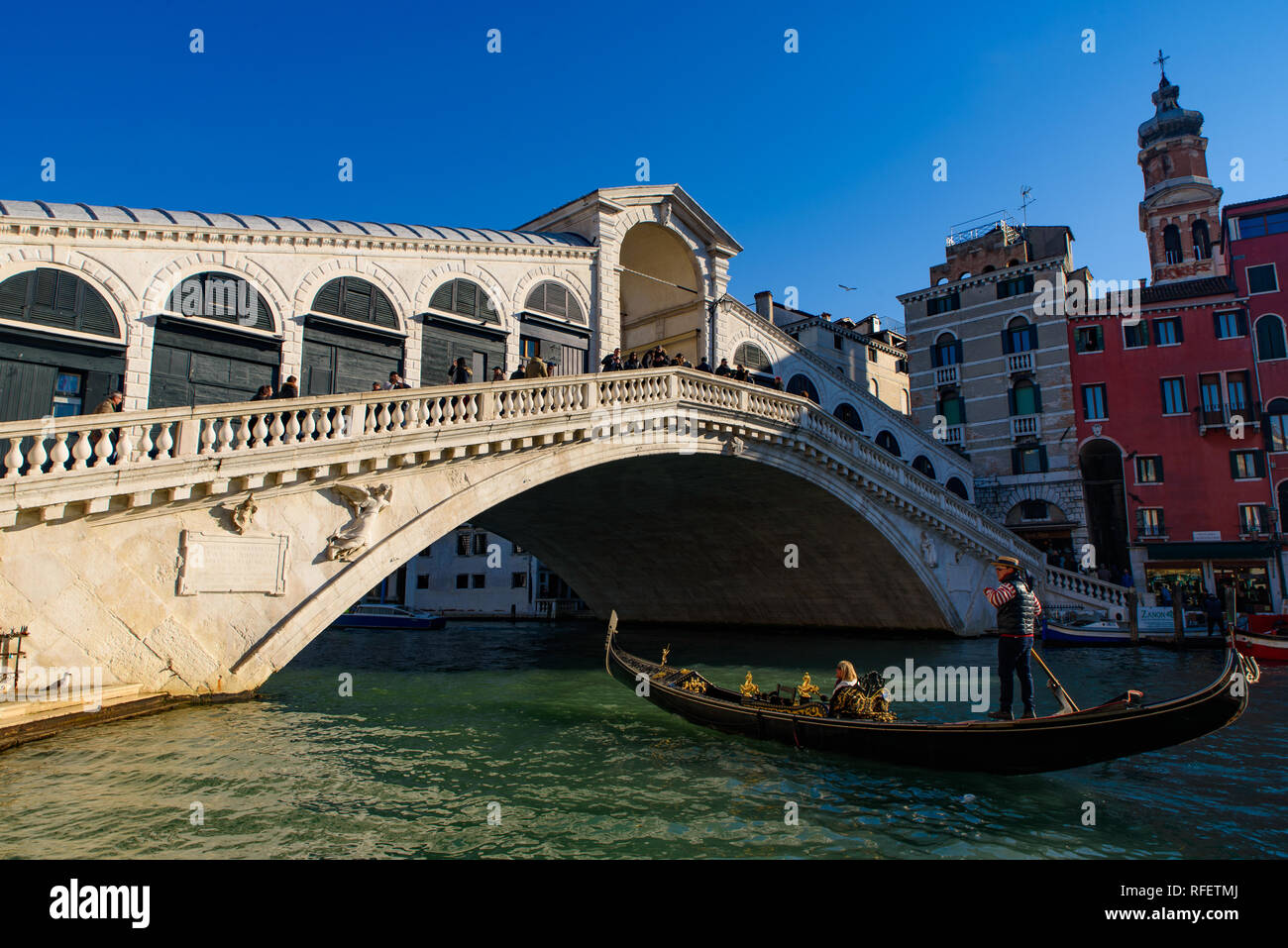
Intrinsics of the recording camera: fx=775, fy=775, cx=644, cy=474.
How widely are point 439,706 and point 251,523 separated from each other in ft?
12.3

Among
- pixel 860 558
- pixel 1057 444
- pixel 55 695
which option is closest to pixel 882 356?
pixel 1057 444

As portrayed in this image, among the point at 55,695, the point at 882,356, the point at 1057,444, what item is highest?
the point at 882,356

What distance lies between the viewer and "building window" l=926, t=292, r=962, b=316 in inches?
1184

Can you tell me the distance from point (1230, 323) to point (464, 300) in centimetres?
2500

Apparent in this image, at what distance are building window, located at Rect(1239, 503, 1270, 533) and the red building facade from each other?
35mm

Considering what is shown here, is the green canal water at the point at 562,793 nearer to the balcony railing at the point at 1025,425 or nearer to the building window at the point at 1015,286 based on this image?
the balcony railing at the point at 1025,425

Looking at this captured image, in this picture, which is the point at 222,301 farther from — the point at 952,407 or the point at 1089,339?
the point at 1089,339

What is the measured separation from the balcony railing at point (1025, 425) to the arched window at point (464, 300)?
20607 millimetres

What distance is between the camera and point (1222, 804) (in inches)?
249

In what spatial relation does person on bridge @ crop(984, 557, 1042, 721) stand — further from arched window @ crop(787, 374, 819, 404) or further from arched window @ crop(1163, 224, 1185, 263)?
arched window @ crop(1163, 224, 1185, 263)

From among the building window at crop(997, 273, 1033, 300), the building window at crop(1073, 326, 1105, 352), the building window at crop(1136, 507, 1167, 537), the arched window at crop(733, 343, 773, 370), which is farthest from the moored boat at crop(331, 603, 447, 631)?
the building window at crop(1073, 326, 1105, 352)

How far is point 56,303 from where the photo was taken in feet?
32.7

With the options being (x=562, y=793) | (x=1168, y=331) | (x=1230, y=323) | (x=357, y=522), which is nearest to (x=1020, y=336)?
(x=1168, y=331)
